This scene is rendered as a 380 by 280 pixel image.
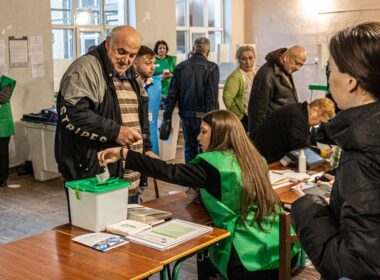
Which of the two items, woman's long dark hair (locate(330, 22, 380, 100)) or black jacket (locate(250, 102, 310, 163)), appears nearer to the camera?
woman's long dark hair (locate(330, 22, 380, 100))

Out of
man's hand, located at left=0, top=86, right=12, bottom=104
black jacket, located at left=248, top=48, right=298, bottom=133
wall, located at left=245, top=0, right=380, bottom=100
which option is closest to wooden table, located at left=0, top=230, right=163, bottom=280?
black jacket, located at left=248, top=48, right=298, bottom=133

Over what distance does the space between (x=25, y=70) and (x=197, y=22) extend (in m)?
4.43

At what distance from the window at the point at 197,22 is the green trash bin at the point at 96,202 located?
7.98 metres

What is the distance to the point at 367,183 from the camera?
1.13m

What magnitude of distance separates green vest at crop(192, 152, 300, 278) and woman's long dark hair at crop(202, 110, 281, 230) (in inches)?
1.0

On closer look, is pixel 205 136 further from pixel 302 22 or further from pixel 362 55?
pixel 302 22

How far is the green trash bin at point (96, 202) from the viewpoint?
8.09 feet

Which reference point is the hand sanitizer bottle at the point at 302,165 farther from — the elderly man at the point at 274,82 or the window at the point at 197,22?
the window at the point at 197,22

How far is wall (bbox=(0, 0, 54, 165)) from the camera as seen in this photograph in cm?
713

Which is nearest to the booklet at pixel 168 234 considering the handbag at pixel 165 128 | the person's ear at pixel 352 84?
the person's ear at pixel 352 84

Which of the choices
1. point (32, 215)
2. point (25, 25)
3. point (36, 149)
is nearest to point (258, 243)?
point (32, 215)

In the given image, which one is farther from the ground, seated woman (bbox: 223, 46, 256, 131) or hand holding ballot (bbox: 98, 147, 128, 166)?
seated woman (bbox: 223, 46, 256, 131)

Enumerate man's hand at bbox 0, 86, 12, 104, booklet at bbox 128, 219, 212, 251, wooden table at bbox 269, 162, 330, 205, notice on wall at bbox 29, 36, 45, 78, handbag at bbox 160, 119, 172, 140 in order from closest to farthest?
booklet at bbox 128, 219, 212, 251 < wooden table at bbox 269, 162, 330, 205 < man's hand at bbox 0, 86, 12, 104 < handbag at bbox 160, 119, 172, 140 < notice on wall at bbox 29, 36, 45, 78

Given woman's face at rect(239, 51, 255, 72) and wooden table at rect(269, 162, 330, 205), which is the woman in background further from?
wooden table at rect(269, 162, 330, 205)
